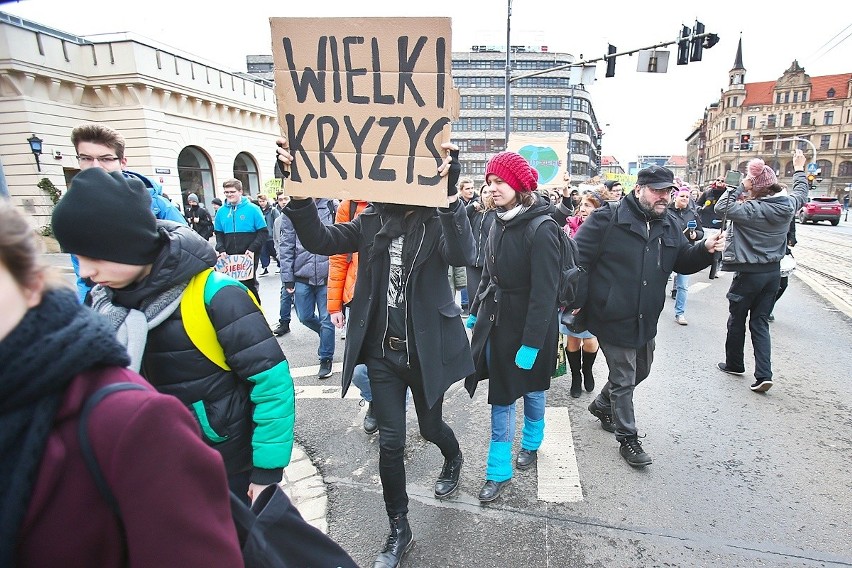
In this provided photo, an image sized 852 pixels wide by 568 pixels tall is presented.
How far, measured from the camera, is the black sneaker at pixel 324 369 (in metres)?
5.10

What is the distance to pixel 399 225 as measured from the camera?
98.3 inches

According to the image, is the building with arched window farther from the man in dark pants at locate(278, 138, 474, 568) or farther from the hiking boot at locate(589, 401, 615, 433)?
the hiking boot at locate(589, 401, 615, 433)

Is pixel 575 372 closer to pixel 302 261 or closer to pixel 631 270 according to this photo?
pixel 631 270

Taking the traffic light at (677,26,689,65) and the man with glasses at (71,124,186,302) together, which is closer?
the man with glasses at (71,124,186,302)

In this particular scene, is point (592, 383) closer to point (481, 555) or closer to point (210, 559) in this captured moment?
point (481, 555)

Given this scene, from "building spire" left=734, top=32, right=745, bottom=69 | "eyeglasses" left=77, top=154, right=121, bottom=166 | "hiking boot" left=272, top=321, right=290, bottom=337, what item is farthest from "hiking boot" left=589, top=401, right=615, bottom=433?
"building spire" left=734, top=32, right=745, bottom=69

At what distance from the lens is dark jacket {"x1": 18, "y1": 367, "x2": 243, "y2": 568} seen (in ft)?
2.49

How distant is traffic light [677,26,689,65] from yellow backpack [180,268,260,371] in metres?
14.3

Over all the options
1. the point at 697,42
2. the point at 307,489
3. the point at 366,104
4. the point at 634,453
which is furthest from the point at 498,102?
the point at 307,489

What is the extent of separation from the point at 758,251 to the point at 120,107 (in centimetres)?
2386

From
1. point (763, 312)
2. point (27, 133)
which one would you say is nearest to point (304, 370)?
point (763, 312)

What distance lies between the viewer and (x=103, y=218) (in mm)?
1344

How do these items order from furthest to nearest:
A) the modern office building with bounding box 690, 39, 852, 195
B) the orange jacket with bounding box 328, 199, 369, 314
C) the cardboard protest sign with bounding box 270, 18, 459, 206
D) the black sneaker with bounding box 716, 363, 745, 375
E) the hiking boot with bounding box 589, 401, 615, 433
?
the modern office building with bounding box 690, 39, 852, 195, the black sneaker with bounding box 716, 363, 745, 375, the hiking boot with bounding box 589, 401, 615, 433, the orange jacket with bounding box 328, 199, 369, 314, the cardboard protest sign with bounding box 270, 18, 459, 206

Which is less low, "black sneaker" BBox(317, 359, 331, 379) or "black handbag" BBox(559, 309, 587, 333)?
"black handbag" BBox(559, 309, 587, 333)
